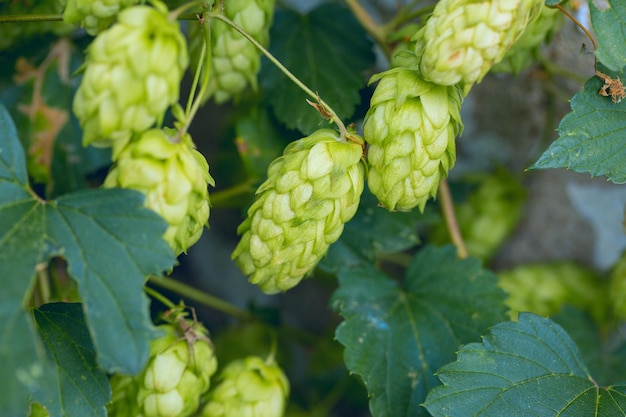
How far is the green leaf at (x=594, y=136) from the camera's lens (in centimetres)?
124

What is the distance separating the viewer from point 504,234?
7.19ft

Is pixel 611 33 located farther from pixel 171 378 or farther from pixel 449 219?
→ pixel 171 378

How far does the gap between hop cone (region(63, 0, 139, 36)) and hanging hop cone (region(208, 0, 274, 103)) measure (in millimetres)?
297

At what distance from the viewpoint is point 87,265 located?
1.02m

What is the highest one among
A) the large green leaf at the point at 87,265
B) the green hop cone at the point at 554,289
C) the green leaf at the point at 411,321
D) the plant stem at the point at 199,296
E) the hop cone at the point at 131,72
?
the hop cone at the point at 131,72

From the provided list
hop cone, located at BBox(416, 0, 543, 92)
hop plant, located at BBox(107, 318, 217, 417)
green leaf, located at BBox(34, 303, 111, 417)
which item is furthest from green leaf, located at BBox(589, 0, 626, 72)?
green leaf, located at BBox(34, 303, 111, 417)

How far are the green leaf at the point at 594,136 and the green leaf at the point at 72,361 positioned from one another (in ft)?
2.80

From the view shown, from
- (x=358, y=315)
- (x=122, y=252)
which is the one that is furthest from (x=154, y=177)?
(x=358, y=315)

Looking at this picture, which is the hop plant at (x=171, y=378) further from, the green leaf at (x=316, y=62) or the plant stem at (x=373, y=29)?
the plant stem at (x=373, y=29)

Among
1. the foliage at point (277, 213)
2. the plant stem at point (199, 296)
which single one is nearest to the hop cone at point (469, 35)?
the foliage at point (277, 213)

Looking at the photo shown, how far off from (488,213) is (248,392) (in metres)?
1.05

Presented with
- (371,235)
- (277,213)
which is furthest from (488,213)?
(277,213)

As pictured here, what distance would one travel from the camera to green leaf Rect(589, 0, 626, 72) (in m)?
1.18

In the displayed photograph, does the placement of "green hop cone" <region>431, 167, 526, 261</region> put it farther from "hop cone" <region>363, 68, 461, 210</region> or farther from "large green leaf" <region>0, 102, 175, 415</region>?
"large green leaf" <region>0, 102, 175, 415</region>
